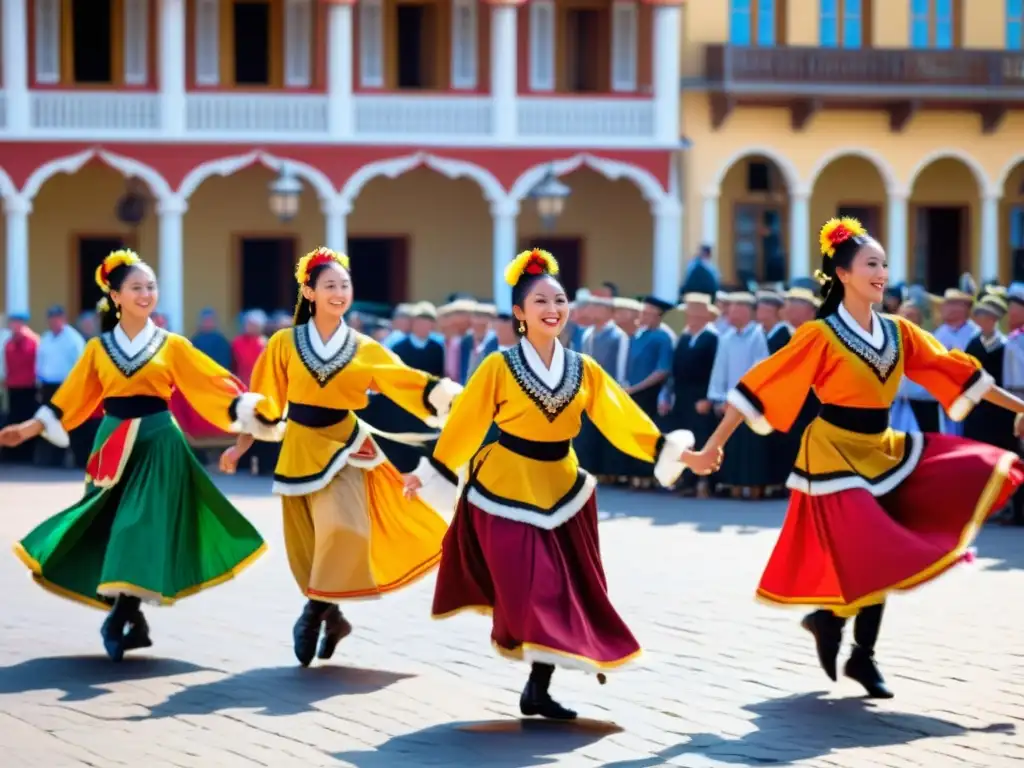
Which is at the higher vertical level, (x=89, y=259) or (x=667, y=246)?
(x=667, y=246)

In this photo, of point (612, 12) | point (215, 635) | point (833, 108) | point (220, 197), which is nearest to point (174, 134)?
point (220, 197)

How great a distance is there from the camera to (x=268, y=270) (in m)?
33.8

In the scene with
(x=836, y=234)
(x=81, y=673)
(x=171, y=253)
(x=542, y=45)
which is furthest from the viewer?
(x=542, y=45)

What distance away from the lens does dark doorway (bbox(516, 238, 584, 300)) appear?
3428cm

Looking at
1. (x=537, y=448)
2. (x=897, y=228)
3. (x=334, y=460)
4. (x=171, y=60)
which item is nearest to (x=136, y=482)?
(x=334, y=460)

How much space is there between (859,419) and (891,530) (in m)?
0.53

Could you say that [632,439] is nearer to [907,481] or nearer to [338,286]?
[907,481]

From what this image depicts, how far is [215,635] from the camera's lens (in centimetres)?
1057

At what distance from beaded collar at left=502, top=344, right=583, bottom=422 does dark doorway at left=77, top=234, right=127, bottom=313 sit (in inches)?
987

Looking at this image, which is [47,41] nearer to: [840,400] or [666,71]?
[666,71]

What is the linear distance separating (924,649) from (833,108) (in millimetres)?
24534

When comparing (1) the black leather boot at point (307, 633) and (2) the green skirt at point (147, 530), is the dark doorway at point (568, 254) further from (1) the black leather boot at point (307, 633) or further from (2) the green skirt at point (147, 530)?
(1) the black leather boot at point (307, 633)

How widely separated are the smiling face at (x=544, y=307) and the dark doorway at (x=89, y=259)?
25071 millimetres

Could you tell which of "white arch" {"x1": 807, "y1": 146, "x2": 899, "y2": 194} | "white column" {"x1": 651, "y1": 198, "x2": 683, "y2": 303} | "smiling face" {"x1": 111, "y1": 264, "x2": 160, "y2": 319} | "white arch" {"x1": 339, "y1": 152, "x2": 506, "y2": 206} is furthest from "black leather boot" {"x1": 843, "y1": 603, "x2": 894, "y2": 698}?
"white arch" {"x1": 807, "y1": 146, "x2": 899, "y2": 194}
